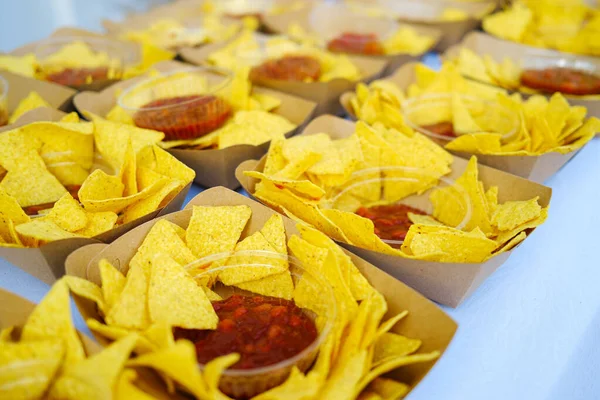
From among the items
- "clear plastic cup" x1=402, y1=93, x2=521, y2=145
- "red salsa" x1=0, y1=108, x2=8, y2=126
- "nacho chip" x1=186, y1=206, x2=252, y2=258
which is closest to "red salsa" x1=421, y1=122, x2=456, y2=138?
"clear plastic cup" x1=402, y1=93, x2=521, y2=145

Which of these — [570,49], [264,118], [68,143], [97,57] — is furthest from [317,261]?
[570,49]

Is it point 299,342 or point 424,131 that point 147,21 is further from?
point 299,342

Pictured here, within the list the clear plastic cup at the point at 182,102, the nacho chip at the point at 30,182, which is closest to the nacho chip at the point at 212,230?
the nacho chip at the point at 30,182

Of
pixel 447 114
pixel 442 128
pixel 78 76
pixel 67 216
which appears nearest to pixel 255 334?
pixel 67 216

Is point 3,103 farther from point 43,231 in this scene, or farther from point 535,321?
point 535,321

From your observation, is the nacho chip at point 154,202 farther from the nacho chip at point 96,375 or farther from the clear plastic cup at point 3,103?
the clear plastic cup at point 3,103

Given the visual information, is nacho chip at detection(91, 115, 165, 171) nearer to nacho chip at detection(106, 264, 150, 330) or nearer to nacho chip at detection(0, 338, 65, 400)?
nacho chip at detection(106, 264, 150, 330)
